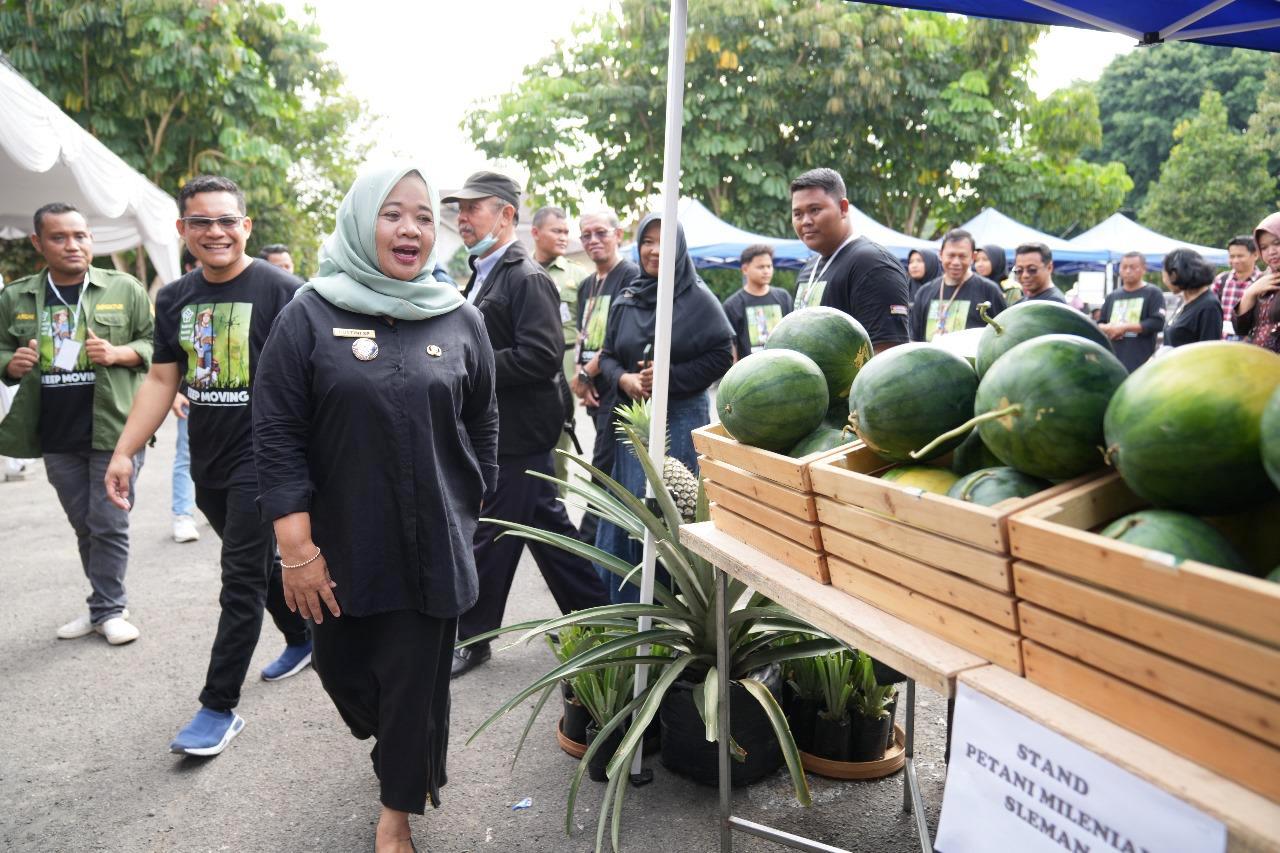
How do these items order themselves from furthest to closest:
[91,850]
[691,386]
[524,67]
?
[524,67]
[691,386]
[91,850]

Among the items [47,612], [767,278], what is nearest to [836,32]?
[767,278]

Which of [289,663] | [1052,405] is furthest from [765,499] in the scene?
[289,663]

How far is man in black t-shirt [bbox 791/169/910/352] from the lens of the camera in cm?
346

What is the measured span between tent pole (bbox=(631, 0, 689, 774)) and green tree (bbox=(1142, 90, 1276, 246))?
35579mm

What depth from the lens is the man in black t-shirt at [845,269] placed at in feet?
11.3

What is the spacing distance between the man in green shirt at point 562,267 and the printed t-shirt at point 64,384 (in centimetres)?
238

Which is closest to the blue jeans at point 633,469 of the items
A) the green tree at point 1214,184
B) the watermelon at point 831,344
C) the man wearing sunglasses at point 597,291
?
the man wearing sunglasses at point 597,291

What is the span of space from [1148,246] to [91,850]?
17918mm

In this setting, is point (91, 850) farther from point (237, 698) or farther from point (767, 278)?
point (767, 278)

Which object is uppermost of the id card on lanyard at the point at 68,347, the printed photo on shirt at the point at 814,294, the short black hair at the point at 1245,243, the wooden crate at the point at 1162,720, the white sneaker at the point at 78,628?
the short black hair at the point at 1245,243

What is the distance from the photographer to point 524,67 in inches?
744

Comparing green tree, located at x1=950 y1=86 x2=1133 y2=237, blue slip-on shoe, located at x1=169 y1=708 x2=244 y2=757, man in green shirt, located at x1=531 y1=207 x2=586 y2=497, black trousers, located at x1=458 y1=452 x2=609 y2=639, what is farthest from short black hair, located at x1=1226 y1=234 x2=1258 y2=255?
green tree, located at x1=950 y1=86 x2=1133 y2=237

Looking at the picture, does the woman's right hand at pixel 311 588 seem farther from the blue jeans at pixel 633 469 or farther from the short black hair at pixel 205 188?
the blue jeans at pixel 633 469

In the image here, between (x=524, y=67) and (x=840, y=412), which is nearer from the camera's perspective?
(x=840, y=412)
